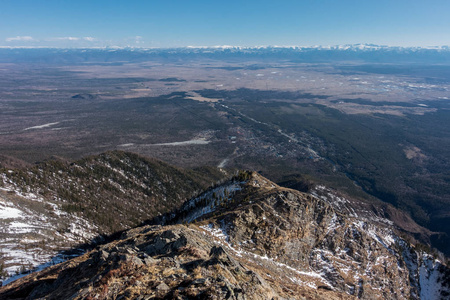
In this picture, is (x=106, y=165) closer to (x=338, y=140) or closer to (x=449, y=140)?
(x=338, y=140)

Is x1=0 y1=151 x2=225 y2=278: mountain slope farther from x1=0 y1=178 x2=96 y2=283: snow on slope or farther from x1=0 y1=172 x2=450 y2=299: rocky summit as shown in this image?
x1=0 y1=172 x2=450 y2=299: rocky summit

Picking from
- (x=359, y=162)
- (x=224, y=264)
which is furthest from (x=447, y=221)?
(x=224, y=264)

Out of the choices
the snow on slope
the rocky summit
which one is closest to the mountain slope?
the snow on slope

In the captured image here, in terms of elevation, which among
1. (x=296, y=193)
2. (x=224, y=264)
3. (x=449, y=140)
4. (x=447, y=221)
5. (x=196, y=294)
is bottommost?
(x=447, y=221)

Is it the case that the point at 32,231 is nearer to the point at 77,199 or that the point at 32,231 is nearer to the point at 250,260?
the point at 77,199

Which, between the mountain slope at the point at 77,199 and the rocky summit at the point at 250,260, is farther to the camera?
the mountain slope at the point at 77,199

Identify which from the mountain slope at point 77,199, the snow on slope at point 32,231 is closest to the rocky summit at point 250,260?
the snow on slope at point 32,231

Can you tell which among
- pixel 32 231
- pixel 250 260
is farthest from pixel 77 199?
pixel 250 260

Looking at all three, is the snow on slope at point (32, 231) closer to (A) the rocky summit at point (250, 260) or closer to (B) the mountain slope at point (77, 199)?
(B) the mountain slope at point (77, 199)
